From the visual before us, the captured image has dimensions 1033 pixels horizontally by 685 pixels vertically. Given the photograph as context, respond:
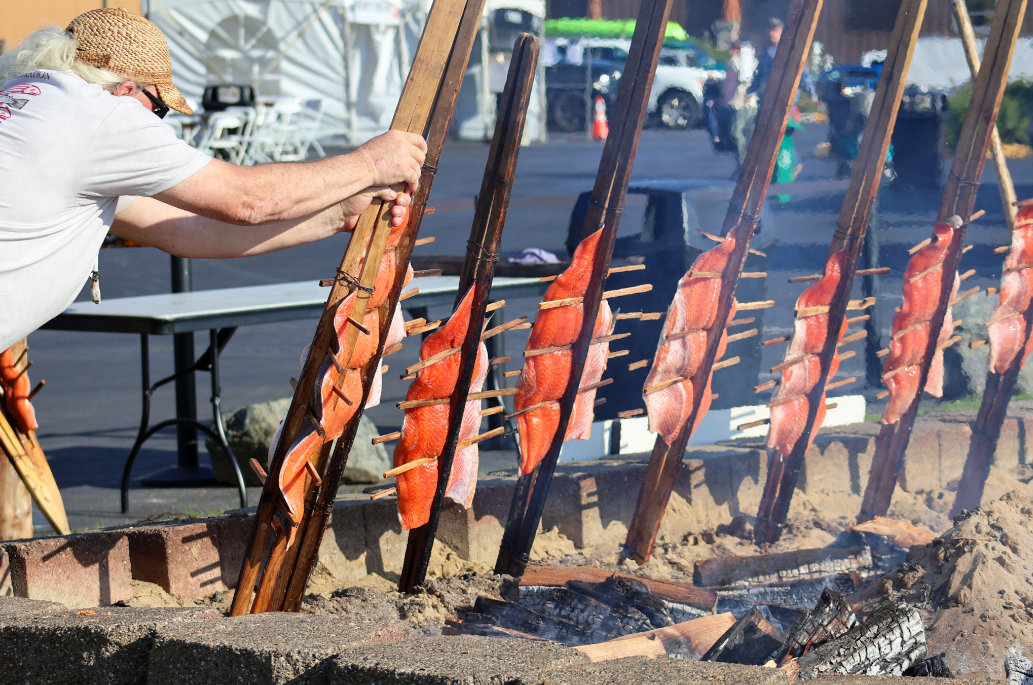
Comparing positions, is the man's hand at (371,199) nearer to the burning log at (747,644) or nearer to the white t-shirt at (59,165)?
the white t-shirt at (59,165)

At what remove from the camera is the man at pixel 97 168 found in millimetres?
2289

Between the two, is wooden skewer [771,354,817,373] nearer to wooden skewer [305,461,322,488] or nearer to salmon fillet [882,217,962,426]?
salmon fillet [882,217,962,426]

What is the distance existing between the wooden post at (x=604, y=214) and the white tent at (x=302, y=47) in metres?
15.8

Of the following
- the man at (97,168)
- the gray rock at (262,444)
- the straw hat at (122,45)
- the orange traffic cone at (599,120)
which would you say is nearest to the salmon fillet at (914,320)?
the man at (97,168)

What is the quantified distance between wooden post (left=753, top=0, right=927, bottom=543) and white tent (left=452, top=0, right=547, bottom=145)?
1233cm

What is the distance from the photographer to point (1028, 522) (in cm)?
349

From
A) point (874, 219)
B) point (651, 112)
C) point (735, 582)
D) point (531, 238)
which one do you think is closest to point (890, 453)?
point (735, 582)

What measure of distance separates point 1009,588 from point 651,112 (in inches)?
129

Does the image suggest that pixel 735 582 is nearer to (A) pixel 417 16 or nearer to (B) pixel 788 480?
(B) pixel 788 480

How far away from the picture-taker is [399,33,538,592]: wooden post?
3.17 meters

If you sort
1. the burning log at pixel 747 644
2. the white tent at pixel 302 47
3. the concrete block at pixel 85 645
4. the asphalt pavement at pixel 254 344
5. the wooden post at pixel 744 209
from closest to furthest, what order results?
the concrete block at pixel 85 645 → the burning log at pixel 747 644 → the wooden post at pixel 744 209 → the asphalt pavement at pixel 254 344 → the white tent at pixel 302 47

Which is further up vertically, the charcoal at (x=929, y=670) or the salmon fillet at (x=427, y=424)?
the salmon fillet at (x=427, y=424)

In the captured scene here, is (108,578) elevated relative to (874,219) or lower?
lower

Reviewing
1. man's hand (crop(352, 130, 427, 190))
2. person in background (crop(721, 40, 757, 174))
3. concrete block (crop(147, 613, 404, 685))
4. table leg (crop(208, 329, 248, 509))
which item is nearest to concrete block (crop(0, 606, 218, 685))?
concrete block (crop(147, 613, 404, 685))
